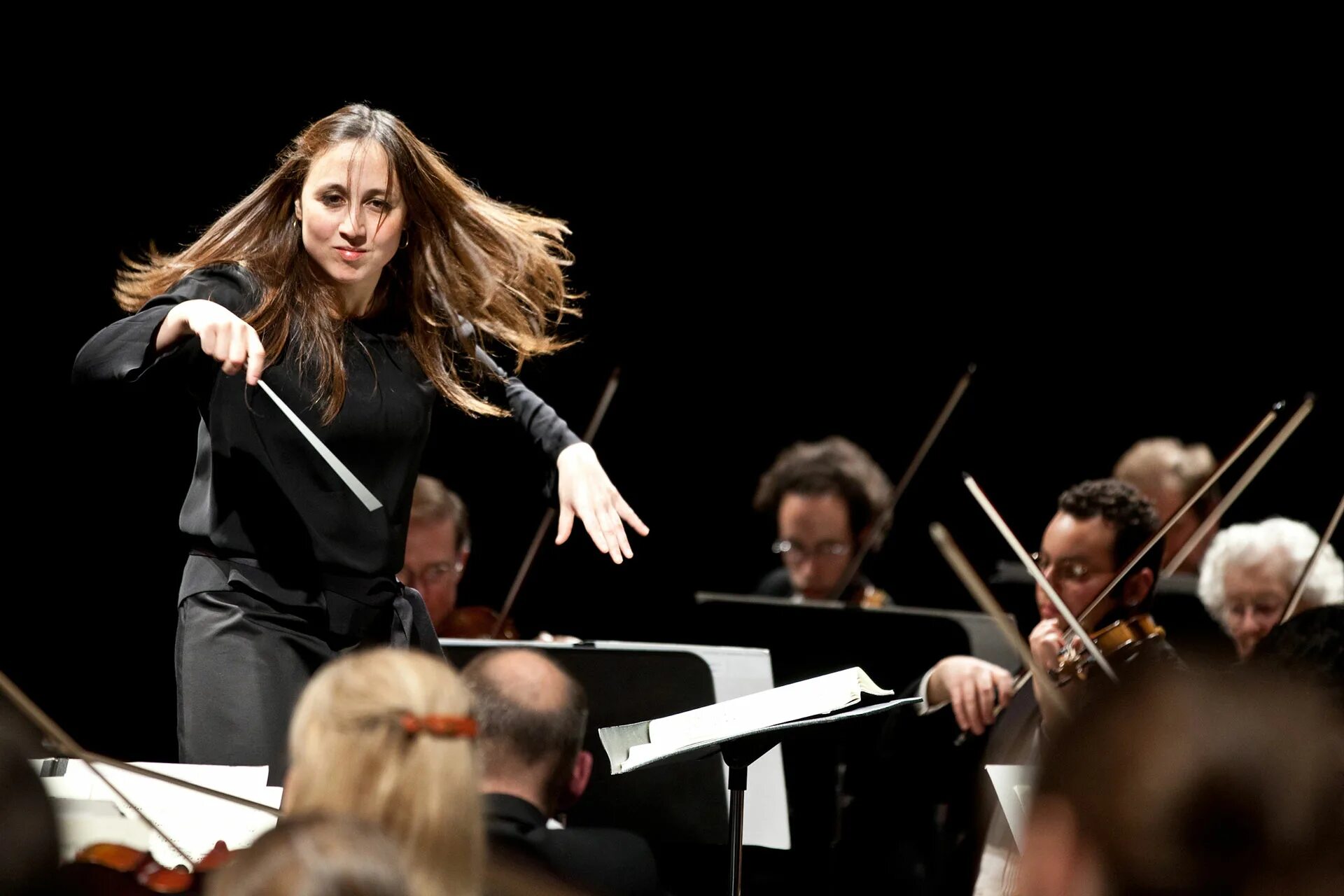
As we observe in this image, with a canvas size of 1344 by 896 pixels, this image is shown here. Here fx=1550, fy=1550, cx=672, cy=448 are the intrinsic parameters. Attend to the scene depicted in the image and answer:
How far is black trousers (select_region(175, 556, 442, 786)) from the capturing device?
1.96 meters

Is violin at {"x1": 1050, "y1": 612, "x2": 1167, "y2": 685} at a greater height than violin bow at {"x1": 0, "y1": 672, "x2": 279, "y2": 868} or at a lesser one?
greater

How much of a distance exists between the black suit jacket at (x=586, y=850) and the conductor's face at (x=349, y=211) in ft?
2.58

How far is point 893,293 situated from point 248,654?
12.2 ft

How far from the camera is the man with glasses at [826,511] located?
4.54 m

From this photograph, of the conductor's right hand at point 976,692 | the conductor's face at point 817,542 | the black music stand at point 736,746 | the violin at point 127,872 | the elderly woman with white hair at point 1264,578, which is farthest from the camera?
the conductor's face at point 817,542

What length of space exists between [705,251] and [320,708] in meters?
4.04

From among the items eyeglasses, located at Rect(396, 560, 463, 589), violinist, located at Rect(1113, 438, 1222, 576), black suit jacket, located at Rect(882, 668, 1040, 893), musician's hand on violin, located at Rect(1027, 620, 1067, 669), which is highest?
violinist, located at Rect(1113, 438, 1222, 576)

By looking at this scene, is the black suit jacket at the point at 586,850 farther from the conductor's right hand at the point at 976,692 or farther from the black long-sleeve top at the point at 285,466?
the conductor's right hand at the point at 976,692

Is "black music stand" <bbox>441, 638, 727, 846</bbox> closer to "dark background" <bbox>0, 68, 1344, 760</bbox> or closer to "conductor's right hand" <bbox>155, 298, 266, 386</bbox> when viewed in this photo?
"conductor's right hand" <bbox>155, 298, 266, 386</bbox>

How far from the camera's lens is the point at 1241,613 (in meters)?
3.78

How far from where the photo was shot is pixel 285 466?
2.07 m

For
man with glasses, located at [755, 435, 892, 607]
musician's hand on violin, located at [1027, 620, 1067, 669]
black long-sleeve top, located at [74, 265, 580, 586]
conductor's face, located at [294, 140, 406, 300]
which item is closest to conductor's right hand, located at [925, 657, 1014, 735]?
musician's hand on violin, located at [1027, 620, 1067, 669]

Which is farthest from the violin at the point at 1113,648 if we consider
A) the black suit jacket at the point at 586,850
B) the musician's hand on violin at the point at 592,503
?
the black suit jacket at the point at 586,850

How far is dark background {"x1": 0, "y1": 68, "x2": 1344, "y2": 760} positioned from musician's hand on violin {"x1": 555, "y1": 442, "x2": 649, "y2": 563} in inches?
94.2
